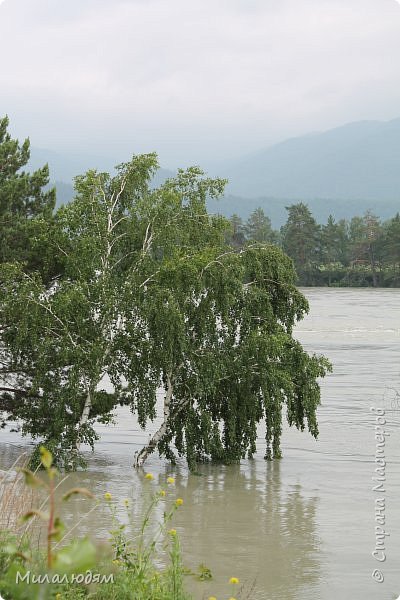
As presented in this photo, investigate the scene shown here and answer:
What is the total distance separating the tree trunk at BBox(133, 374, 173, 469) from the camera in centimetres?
1997

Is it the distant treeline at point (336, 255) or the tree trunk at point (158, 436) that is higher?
the distant treeline at point (336, 255)

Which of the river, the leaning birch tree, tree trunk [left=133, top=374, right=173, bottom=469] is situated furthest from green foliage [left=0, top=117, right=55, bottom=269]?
the river

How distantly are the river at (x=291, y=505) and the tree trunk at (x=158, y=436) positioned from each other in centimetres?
30

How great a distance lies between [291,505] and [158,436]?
3622 mm

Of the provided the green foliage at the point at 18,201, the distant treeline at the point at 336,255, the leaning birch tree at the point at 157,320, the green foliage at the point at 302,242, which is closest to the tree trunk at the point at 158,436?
the leaning birch tree at the point at 157,320

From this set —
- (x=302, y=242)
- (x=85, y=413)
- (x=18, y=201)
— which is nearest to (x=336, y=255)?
(x=302, y=242)

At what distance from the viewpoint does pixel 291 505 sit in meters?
18.5

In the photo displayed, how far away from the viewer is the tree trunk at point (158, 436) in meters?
20.0

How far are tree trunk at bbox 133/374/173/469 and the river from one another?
0.30 metres

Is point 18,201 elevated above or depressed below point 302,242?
below

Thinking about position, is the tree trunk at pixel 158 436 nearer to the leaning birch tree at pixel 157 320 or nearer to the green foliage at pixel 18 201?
the leaning birch tree at pixel 157 320

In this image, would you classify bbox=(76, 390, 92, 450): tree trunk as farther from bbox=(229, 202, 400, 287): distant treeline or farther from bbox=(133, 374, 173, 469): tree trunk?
bbox=(229, 202, 400, 287): distant treeline

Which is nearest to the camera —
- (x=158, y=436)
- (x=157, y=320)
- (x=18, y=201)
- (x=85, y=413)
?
(x=157, y=320)

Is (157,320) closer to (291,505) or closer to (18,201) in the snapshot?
(291,505)
